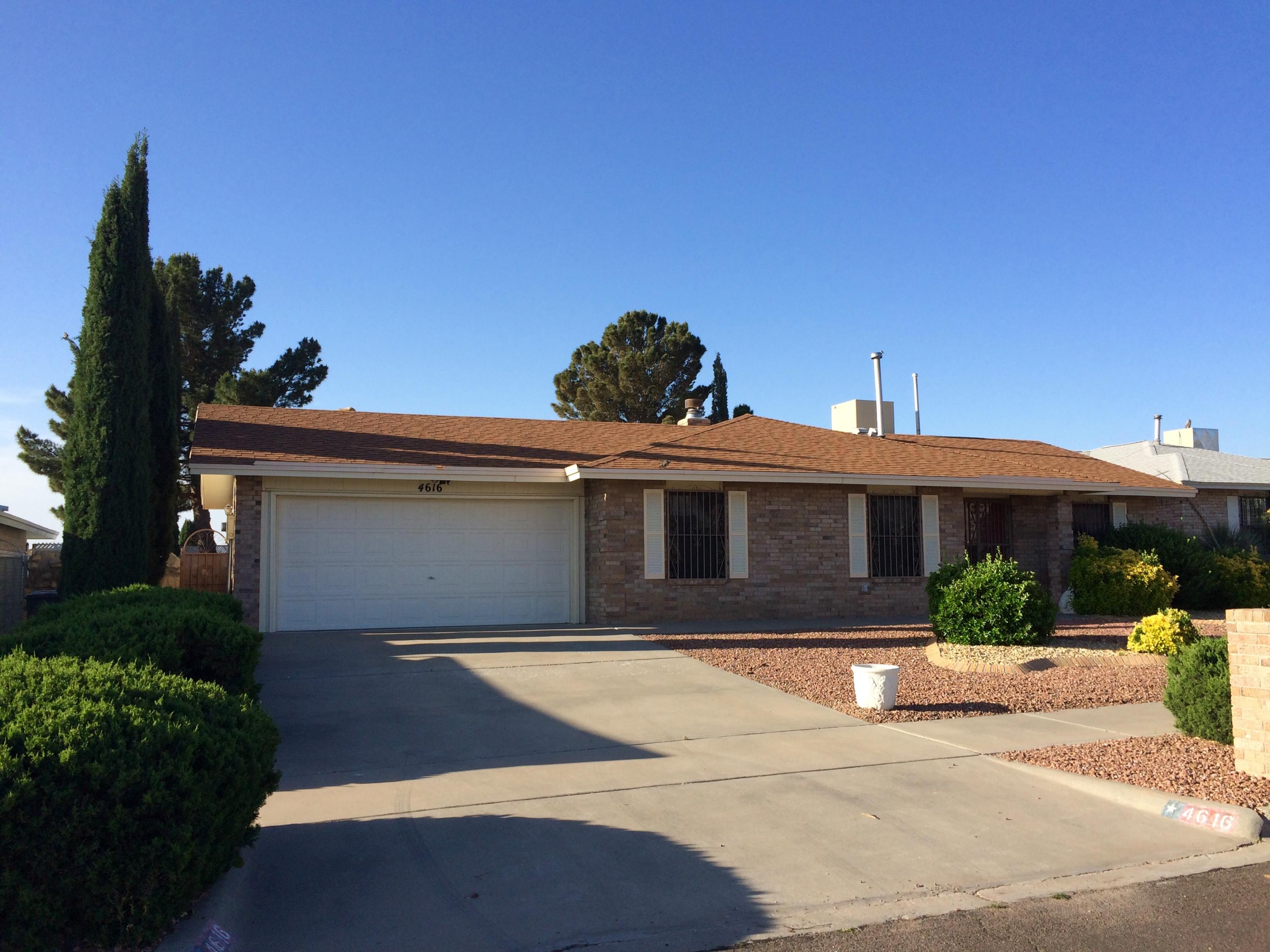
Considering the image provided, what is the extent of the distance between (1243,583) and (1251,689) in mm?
14255

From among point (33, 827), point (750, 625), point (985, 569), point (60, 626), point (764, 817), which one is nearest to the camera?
point (33, 827)

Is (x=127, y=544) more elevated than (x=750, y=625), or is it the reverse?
(x=127, y=544)

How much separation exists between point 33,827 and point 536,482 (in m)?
13.3

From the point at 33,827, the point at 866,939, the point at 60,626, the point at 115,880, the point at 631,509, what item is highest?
the point at 631,509

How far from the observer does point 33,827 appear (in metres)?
3.63

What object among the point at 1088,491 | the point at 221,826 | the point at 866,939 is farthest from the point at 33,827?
the point at 1088,491

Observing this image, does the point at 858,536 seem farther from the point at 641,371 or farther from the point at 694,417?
the point at 641,371

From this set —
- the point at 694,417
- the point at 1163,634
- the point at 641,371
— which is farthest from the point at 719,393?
the point at 1163,634

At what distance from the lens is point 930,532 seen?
61.1 ft

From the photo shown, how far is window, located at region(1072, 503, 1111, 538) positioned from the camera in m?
20.7

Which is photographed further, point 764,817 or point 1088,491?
point 1088,491

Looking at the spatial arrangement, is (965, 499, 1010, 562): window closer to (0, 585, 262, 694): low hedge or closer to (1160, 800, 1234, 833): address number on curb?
(1160, 800, 1234, 833): address number on curb

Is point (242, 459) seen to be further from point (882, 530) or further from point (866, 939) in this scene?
point (866, 939)

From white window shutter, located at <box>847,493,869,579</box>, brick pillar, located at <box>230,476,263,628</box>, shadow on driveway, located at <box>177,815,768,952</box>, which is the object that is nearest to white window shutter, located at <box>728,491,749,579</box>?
white window shutter, located at <box>847,493,869,579</box>
